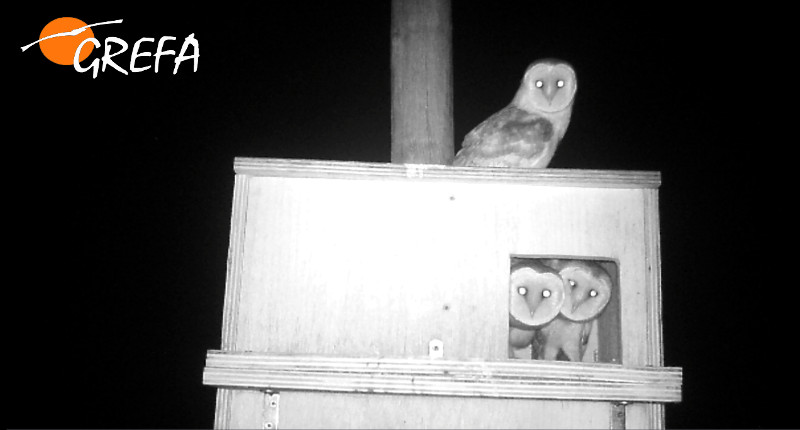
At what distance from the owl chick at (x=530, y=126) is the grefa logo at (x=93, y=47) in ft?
7.52

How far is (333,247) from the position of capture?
1.39m

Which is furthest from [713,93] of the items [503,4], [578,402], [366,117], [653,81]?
[578,402]

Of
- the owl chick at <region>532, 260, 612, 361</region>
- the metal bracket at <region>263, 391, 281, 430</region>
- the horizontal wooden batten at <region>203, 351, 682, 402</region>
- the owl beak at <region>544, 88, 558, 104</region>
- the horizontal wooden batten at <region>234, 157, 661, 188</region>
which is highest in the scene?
the owl beak at <region>544, 88, 558, 104</region>

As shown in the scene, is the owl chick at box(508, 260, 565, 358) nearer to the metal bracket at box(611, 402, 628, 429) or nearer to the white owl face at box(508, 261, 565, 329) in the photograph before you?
the white owl face at box(508, 261, 565, 329)

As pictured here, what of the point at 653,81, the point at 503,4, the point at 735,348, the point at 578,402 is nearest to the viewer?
the point at 578,402

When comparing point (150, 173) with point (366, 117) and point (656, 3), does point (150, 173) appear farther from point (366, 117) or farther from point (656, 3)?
point (656, 3)

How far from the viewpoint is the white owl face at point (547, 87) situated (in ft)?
6.09

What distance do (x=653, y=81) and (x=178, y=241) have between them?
2385mm

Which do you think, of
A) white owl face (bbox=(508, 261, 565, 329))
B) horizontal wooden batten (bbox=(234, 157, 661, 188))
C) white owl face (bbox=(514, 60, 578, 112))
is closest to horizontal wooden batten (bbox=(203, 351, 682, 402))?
white owl face (bbox=(508, 261, 565, 329))

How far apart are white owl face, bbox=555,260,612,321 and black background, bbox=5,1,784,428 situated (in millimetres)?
2201

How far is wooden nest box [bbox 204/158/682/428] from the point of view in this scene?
131cm

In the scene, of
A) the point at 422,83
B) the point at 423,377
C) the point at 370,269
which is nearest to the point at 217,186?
the point at 422,83

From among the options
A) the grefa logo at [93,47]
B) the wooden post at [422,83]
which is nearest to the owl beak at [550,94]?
the wooden post at [422,83]

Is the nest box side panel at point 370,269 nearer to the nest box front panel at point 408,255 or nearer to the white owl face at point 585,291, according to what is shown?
the nest box front panel at point 408,255
